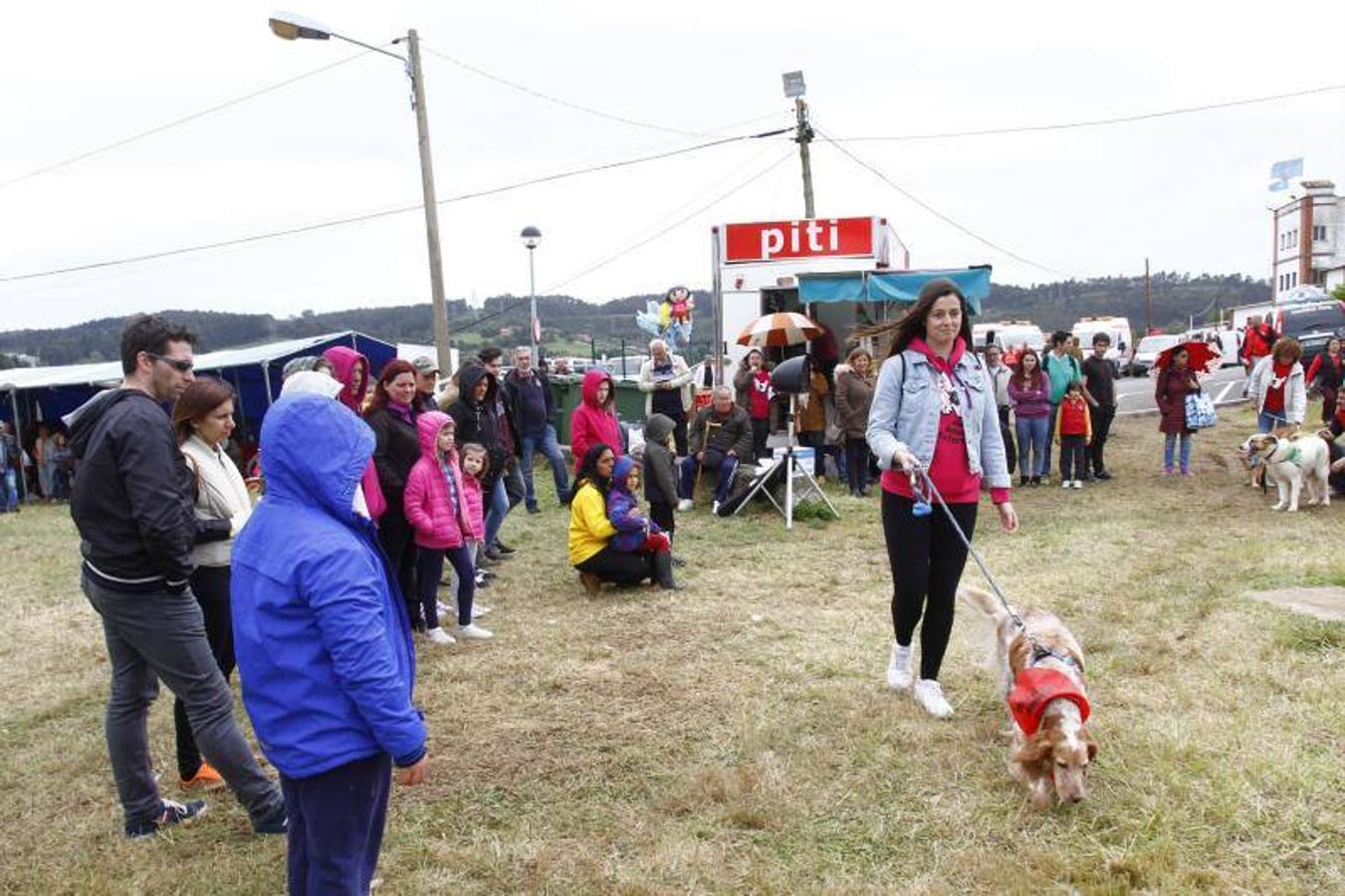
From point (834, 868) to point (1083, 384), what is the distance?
348 inches

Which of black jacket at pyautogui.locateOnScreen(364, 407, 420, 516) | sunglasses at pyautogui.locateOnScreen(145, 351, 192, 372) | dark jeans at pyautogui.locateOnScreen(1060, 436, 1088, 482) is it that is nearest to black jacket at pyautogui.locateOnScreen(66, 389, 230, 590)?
sunglasses at pyautogui.locateOnScreen(145, 351, 192, 372)

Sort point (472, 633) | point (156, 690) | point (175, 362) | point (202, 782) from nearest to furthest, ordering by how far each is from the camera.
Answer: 1. point (175, 362)
2. point (156, 690)
3. point (202, 782)
4. point (472, 633)

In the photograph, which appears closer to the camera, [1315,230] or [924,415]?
[924,415]

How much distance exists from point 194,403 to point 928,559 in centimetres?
293

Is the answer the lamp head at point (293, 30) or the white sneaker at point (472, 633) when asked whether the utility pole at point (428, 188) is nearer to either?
the lamp head at point (293, 30)

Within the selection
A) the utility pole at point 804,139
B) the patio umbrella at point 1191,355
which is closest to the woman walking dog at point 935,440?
the patio umbrella at point 1191,355

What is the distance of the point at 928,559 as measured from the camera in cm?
385

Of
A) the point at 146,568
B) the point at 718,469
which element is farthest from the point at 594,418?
the point at 146,568

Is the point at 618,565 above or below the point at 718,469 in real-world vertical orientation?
below

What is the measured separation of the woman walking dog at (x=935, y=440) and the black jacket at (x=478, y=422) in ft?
12.8

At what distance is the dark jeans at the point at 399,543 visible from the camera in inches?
201

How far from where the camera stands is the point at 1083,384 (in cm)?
1042

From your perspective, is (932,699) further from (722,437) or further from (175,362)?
(722,437)

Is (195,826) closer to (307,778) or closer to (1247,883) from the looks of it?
(307,778)
